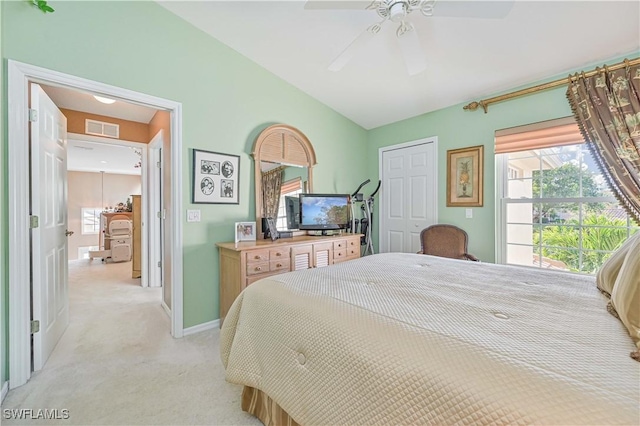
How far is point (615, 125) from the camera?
7.08 feet

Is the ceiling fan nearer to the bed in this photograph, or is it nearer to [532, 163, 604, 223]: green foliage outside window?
the bed

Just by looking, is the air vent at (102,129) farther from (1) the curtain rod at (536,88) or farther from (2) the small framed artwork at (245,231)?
(1) the curtain rod at (536,88)

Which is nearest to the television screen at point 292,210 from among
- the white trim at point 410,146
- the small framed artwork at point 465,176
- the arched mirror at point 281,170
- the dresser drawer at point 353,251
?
the arched mirror at point 281,170

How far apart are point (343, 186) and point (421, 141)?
1.24 meters

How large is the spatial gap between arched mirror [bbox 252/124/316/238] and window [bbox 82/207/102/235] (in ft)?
23.9

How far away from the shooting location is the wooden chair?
310 centimetres

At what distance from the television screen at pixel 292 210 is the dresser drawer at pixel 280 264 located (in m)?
0.64

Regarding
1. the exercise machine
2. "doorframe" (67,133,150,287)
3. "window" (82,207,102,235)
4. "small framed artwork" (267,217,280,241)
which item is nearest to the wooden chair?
the exercise machine

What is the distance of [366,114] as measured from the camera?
3893 millimetres

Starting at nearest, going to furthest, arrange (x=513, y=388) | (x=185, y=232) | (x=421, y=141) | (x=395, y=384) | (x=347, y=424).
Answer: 1. (x=513, y=388)
2. (x=395, y=384)
3. (x=347, y=424)
4. (x=185, y=232)
5. (x=421, y=141)

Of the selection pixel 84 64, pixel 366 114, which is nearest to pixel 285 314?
pixel 84 64

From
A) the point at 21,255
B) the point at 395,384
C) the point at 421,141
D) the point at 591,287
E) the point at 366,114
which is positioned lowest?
the point at 395,384

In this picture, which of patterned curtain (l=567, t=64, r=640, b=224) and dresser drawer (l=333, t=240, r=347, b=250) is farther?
dresser drawer (l=333, t=240, r=347, b=250)

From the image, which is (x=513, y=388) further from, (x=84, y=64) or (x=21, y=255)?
(x=84, y=64)
